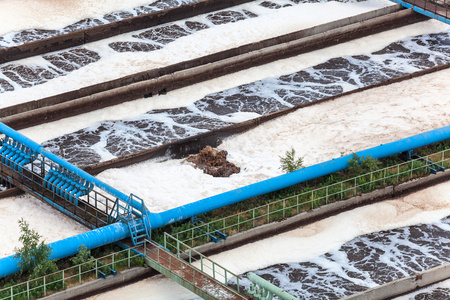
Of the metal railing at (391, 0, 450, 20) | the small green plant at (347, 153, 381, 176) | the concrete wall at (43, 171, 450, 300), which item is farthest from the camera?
the metal railing at (391, 0, 450, 20)

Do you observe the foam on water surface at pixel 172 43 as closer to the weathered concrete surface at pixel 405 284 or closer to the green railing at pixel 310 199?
the green railing at pixel 310 199

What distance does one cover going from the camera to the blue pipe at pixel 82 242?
3709 cm

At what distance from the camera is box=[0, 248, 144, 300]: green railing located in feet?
120

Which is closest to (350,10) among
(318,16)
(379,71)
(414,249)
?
(318,16)

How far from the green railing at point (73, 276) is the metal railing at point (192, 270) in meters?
0.69

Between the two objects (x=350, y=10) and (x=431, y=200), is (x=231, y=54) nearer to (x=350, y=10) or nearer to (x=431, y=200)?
(x=350, y=10)

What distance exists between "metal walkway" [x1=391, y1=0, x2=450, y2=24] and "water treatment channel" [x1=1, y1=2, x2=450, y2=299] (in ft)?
2.93

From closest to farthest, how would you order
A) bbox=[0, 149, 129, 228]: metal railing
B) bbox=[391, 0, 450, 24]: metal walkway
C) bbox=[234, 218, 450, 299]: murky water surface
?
1. bbox=[234, 218, 450, 299]: murky water surface
2. bbox=[0, 149, 129, 228]: metal railing
3. bbox=[391, 0, 450, 24]: metal walkway

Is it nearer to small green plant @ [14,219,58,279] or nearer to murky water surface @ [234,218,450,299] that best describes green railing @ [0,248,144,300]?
small green plant @ [14,219,58,279]

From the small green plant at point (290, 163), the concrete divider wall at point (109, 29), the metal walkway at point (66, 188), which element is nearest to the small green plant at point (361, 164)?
the small green plant at point (290, 163)

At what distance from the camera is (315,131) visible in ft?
155

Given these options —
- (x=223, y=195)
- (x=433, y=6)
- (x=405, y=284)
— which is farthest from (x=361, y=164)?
(x=433, y=6)

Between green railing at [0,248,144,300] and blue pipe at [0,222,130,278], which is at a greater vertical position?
blue pipe at [0,222,130,278]

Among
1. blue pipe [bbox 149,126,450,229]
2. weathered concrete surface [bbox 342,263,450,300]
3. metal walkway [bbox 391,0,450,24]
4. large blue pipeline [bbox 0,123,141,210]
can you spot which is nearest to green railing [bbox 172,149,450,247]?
blue pipe [bbox 149,126,450,229]
